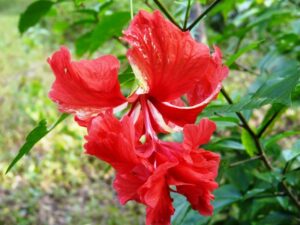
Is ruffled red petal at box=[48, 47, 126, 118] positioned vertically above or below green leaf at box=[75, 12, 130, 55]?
above

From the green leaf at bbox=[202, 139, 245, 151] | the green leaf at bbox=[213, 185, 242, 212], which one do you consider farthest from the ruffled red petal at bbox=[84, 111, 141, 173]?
the green leaf at bbox=[213, 185, 242, 212]

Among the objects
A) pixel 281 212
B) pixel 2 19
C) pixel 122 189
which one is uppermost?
pixel 122 189

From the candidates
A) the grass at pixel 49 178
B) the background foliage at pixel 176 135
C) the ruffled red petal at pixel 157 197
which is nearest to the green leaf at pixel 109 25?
the background foliage at pixel 176 135

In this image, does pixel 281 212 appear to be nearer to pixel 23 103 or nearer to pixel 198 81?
pixel 198 81

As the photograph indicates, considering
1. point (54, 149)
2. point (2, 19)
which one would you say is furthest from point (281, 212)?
point (2, 19)

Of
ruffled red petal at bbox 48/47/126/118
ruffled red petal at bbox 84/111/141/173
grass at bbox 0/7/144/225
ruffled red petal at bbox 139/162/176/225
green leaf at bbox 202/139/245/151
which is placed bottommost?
grass at bbox 0/7/144/225

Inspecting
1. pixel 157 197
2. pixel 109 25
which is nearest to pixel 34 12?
pixel 109 25

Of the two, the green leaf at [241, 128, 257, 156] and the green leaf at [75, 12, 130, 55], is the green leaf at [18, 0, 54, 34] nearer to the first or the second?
the green leaf at [75, 12, 130, 55]
